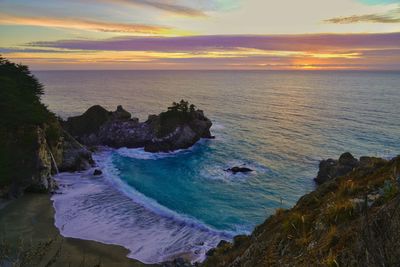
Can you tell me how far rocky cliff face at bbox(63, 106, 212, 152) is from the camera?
69.4 m

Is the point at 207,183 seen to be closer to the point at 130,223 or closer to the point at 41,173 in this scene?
the point at 130,223

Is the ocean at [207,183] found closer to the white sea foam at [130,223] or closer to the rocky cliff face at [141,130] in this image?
the white sea foam at [130,223]

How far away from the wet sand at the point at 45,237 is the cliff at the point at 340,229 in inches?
618

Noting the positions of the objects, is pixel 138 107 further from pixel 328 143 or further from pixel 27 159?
pixel 27 159

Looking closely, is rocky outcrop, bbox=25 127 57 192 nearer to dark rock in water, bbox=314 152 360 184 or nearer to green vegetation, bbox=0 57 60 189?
green vegetation, bbox=0 57 60 189

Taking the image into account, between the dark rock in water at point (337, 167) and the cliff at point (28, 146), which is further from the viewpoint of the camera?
the dark rock in water at point (337, 167)

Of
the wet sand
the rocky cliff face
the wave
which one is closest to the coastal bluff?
the rocky cliff face

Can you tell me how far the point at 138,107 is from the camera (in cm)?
11838

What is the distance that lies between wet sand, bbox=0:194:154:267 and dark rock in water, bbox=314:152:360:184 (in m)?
27.9

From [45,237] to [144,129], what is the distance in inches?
1613

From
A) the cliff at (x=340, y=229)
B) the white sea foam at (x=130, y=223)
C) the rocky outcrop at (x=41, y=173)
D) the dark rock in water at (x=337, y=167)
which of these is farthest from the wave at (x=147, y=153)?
the cliff at (x=340, y=229)

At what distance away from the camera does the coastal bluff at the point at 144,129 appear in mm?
69438

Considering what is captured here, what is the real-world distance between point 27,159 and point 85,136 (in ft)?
96.3

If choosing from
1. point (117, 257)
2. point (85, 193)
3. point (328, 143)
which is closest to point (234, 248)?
point (117, 257)
